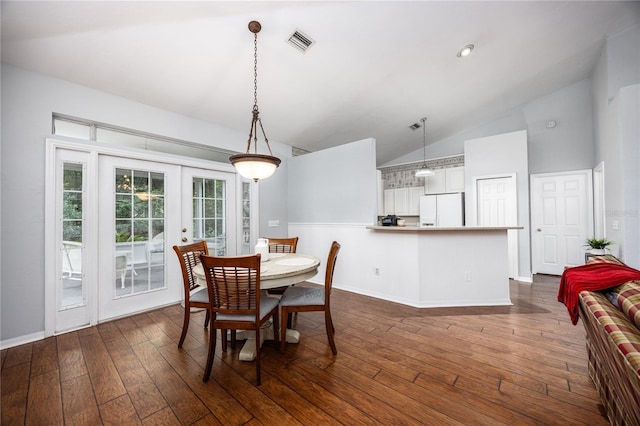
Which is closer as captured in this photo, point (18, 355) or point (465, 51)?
point (18, 355)

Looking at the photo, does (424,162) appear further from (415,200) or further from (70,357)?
(70,357)

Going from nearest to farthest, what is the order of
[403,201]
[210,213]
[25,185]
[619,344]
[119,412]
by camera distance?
[619,344] < [119,412] < [25,185] < [210,213] < [403,201]

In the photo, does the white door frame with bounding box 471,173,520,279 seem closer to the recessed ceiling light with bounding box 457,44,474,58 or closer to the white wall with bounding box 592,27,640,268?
the white wall with bounding box 592,27,640,268

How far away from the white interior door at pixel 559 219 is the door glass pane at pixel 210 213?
5.86 meters

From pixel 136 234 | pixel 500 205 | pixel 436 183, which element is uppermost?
pixel 436 183

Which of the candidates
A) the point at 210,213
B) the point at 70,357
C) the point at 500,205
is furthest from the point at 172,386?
the point at 500,205

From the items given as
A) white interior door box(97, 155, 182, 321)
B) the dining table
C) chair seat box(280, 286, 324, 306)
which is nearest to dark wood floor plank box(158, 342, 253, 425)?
the dining table

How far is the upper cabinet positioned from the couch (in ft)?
14.8

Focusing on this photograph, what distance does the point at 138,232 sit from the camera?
3148 millimetres

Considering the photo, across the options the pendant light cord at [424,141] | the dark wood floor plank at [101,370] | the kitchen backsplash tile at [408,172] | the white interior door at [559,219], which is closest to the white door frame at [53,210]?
the dark wood floor plank at [101,370]

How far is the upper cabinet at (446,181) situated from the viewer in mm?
5539

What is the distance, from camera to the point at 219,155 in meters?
3.97

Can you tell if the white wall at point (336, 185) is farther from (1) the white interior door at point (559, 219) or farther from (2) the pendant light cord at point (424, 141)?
(1) the white interior door at point (559, 219)

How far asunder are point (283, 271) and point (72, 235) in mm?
2444
